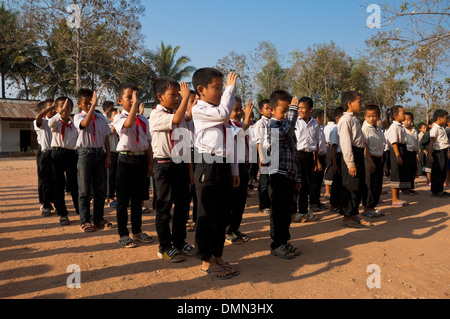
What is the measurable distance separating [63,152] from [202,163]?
3.30m

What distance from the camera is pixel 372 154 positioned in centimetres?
576

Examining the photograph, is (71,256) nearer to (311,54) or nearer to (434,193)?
(434,193)

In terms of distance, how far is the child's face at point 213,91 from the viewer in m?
3.23

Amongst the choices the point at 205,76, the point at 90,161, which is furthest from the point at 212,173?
the point at 90,161

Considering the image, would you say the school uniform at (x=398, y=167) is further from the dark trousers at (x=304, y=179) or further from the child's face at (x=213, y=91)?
the child's face at (x=213, y=91)

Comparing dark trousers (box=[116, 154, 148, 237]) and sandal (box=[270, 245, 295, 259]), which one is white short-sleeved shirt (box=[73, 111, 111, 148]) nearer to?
dark trousers (box=[116, 154, 148, 237])

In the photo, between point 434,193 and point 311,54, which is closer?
point 434,193

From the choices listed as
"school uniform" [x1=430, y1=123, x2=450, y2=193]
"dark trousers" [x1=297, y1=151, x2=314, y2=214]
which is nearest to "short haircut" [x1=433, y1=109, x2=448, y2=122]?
"school uniform" [x1=430, y1=123, x2=450, y2=193]

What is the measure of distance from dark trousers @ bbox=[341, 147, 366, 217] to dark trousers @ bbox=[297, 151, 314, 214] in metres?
0.68

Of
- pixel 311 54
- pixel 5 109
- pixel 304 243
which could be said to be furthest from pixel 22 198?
pixel 311 54
